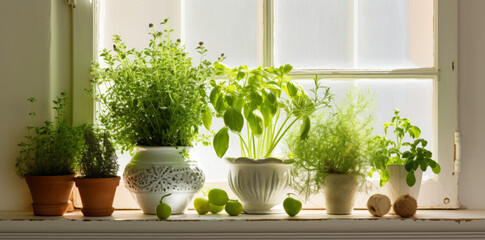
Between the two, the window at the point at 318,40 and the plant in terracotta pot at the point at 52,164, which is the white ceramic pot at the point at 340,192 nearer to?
the window at the point at 318,40

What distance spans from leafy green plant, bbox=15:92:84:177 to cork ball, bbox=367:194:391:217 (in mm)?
905

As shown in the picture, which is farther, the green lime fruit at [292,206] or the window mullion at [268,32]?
the window mullion at [268,32]

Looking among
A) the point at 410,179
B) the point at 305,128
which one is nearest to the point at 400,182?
the point at 410,179

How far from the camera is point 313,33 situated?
6.78ft

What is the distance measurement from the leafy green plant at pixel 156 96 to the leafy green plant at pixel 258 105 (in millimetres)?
68

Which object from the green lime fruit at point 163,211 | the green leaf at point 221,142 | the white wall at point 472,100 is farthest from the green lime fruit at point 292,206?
the white wall at point 472,100

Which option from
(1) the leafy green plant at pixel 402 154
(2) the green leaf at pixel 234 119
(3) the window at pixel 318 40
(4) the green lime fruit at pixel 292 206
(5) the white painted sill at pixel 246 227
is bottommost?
(5) the white painted sill at pixel 246 227

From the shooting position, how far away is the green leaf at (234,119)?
185 cm

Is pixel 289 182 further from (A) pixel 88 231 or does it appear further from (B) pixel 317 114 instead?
(A) pixel 88 231

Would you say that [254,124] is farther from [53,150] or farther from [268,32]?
[53,150]

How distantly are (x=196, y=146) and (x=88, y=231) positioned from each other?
0.45 metres

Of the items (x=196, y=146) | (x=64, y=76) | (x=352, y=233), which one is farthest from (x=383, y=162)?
(x=64, y=76)

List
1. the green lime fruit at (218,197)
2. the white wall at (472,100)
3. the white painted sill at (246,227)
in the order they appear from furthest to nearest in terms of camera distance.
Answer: the white wall at (472,100) → the green lime fruit at (218,197) → the white painted sill at (246,227)

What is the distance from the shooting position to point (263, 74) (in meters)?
1.92
